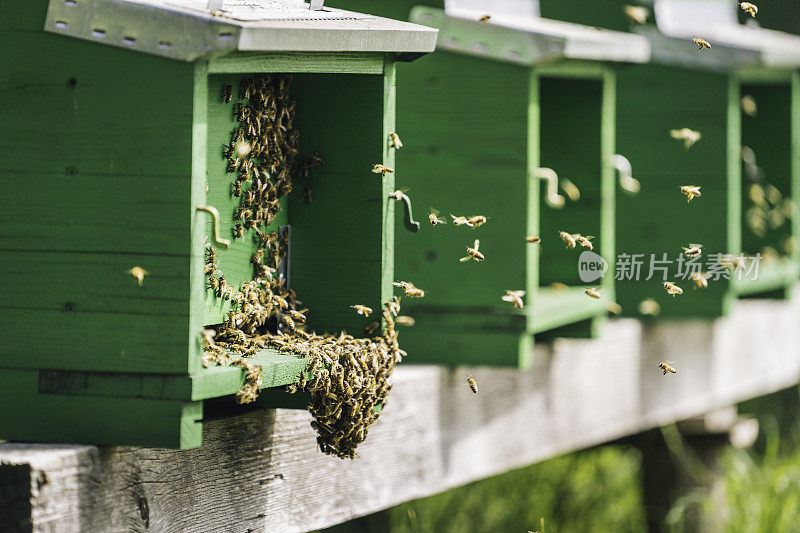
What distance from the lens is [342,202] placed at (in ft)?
7.73

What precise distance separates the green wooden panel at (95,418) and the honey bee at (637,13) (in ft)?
8.35

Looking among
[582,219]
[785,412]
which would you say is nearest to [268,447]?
[582,219]

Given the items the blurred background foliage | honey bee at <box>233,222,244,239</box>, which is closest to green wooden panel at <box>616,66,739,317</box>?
the blurred background foliage

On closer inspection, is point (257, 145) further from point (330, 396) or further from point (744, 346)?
point (744, 346)

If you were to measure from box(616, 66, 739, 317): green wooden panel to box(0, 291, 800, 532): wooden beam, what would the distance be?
16cm

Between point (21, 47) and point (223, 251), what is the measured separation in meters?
0.52

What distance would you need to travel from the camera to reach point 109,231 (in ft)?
6.07

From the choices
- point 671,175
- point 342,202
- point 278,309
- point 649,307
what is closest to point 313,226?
point 342,202

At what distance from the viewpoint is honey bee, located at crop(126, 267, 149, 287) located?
5.96 ft

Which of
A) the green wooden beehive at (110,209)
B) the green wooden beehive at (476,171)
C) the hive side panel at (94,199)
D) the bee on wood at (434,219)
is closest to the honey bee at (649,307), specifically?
the green wooden beehive at (476,171)

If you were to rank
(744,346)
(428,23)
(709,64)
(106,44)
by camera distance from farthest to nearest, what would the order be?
(744,346)
(709,64)
(428,23)
(106,44)

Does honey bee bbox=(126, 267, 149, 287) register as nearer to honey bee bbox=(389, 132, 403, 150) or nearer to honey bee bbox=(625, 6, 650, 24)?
honey bee bbox=(389, 132, 403, 150)

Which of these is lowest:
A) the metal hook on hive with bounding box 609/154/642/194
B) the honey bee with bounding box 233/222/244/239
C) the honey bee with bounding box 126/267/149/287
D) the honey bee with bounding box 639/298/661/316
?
the honey bee with bounding box 639/298/661/316

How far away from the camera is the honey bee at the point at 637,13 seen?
3.88 m
